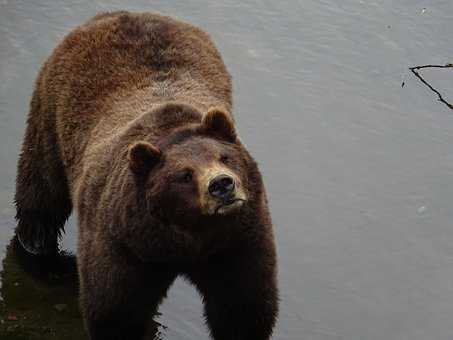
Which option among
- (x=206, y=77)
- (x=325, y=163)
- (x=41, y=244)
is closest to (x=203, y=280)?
(x=206, y=77)

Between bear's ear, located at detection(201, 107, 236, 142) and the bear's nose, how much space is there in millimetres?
681

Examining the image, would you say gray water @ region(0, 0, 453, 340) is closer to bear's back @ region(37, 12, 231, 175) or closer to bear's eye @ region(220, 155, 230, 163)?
bear's back @ region(37, 12, 231, 175)

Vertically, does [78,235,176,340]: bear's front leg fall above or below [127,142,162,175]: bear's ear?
below

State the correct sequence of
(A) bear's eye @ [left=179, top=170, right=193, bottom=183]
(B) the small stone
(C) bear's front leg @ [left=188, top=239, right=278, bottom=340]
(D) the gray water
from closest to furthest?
(A) bear's eye @ [left=179, top=170, right=193, bottom=183], (C) bear's front leg @ [left=188, top=239, right=278, bottom=340], (B) the small stone, (D) the gray water

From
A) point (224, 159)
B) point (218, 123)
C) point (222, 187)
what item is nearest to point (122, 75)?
point (218, 123)

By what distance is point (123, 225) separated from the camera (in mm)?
5551

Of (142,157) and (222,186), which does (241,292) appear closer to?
(142,157)

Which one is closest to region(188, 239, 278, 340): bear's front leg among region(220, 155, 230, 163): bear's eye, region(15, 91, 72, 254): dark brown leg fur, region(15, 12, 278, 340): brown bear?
region(15, 12, 278, 340): brown bear

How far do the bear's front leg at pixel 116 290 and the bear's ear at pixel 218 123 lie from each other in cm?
86

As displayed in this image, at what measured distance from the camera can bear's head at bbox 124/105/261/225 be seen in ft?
16.1

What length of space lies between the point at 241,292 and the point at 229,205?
109 centimetres

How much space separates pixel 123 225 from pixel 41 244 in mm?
2568

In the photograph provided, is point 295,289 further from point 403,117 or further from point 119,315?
point 403,117

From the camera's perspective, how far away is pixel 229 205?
488 centimetres
